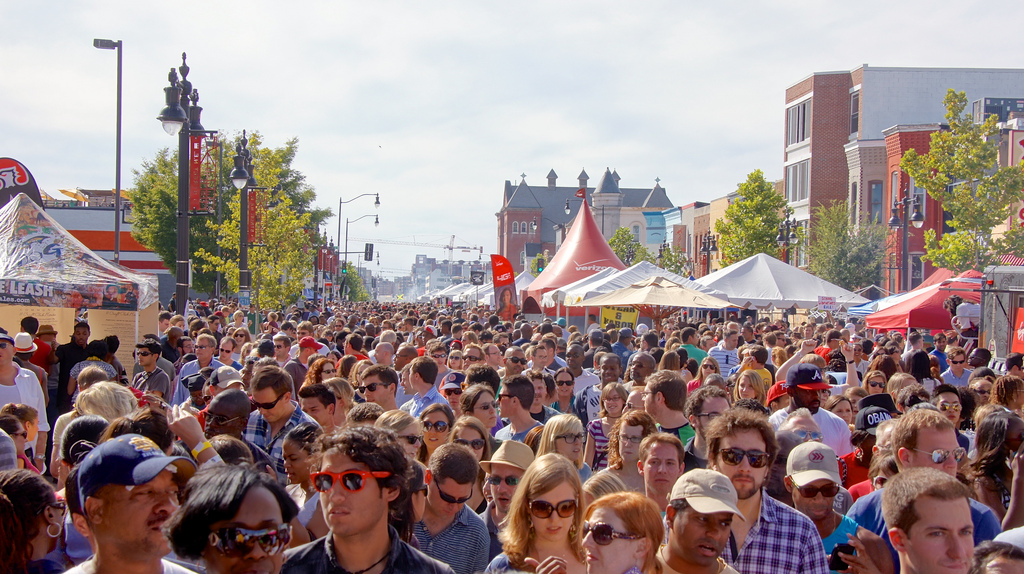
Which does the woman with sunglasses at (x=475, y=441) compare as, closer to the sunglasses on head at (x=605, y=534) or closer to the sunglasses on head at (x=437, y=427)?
the sunglasses on head at (x=437, y=427)

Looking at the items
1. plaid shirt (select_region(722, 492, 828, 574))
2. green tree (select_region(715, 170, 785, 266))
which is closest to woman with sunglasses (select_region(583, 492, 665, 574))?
plaid shirt (select_region(722, 492, 828, 574))

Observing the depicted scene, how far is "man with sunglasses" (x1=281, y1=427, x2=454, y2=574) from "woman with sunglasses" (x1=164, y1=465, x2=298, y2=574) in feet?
1.03

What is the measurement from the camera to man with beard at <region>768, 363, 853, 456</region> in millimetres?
6445

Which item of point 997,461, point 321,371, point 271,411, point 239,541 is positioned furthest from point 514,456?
point 321,371

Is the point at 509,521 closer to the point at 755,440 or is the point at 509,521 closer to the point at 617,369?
the point at 755,440

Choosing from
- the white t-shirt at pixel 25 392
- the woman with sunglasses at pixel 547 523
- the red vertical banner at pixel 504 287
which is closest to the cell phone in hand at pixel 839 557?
the woman with sunglasses at pixel 547 523

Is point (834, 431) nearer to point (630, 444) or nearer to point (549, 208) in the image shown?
point (630, 444)

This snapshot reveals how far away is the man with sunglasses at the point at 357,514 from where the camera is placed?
299 cm

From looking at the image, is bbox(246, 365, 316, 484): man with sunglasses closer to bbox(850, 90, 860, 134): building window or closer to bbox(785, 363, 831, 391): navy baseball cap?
bbox(785, 363, 831, 391): navy baseball cap

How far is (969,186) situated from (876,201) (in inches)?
679

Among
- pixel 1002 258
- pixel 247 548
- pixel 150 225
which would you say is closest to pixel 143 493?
pixel 247 548

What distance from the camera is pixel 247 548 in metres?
2.63

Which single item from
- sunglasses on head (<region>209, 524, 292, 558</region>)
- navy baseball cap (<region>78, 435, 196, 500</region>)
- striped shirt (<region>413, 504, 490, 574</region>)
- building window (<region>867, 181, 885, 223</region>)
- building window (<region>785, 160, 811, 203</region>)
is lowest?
striped shirt (<region>413, 504, 490, 574</region>)

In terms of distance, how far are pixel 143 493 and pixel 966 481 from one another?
4.07 metres
